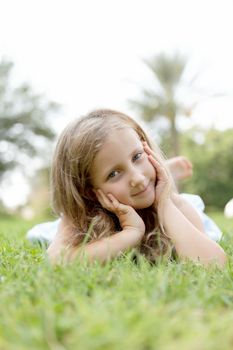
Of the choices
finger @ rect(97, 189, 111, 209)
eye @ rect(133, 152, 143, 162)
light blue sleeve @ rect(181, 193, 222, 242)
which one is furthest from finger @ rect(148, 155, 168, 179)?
light blue sleeve @ rect(181, 193, 222, 242)

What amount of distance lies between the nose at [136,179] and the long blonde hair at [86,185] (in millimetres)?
217

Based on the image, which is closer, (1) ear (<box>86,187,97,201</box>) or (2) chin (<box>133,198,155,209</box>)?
(2) chin (<box>133,198,155,209</box>)

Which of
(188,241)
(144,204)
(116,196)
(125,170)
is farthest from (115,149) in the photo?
(188,241)

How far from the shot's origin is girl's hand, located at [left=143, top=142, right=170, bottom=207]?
3.10 meters

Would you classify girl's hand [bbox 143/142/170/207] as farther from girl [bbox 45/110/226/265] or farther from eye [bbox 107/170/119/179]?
eye [bbox 107/170/119/179]

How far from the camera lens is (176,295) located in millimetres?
1680

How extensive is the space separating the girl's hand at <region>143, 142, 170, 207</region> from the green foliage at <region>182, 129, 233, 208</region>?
26.8 metres

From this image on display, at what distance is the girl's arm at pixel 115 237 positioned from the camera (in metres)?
2.69

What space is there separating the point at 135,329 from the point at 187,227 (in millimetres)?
1722

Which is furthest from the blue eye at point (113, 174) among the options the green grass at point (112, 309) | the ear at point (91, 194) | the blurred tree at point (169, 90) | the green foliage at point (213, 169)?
the green foliage at point (213, 169)

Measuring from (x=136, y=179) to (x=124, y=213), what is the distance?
225 mm

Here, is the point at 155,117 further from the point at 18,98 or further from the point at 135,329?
the point at 135,329

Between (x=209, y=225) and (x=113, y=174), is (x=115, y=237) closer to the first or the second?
(x=113, y=174)

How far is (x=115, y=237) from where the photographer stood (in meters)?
2.82
